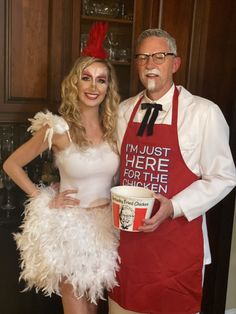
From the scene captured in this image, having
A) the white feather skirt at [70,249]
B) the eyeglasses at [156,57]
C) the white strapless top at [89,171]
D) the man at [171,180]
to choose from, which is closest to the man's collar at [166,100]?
the man at [171,180]


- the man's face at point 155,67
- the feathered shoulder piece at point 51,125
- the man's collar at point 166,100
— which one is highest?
the man's face at point 155,67

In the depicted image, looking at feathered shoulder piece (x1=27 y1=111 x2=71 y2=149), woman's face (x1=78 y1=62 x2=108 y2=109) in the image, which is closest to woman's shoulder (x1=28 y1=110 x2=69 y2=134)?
feathered shoulder piece (x1=27 y1=111 x2=71 y2=149)

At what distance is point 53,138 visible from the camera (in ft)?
4.66

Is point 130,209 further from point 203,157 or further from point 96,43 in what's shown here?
point 96,43

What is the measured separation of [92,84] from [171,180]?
45cm

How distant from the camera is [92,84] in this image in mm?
1440

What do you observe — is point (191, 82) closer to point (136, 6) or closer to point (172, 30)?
point (172, 30)

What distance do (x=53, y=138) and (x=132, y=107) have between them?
1.07ft

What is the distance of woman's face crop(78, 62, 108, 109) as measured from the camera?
4.72 ft

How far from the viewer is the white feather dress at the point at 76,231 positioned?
1.35 m

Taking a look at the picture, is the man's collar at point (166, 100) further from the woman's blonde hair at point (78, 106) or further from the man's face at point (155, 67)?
the woman's blonde hair at point (78, 106)

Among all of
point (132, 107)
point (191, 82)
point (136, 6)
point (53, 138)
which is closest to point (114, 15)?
point (136, 6)


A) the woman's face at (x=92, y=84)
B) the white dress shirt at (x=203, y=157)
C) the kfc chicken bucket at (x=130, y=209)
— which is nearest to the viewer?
the kfc chicken bucket at (x=130, y=209)

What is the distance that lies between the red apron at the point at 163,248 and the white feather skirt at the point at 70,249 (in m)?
0.07
